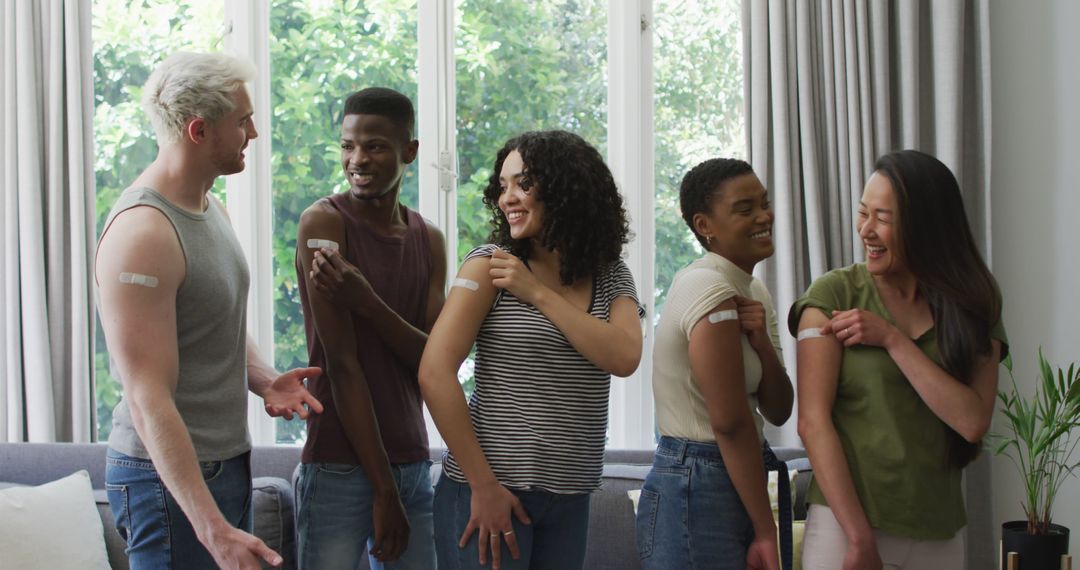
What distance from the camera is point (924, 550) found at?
177cm

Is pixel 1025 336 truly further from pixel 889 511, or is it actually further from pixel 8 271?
pixel 8 271

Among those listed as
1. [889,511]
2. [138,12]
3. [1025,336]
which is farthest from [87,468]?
[1025,336]

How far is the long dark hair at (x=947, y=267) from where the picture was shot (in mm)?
1790

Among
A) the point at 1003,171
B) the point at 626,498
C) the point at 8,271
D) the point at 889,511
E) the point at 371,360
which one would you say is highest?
the point at 1003,171

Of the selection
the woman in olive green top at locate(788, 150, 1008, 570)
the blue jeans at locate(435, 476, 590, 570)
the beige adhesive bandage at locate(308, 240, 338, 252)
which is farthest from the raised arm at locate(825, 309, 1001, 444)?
the beige adhesive bandage at locate(308, 240, 338, 252)

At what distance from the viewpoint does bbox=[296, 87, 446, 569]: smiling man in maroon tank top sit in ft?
6.42

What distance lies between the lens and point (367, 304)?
76.5 inches

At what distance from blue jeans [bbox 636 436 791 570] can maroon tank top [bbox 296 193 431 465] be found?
55 cm

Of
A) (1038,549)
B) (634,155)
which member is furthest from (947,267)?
(634,155)

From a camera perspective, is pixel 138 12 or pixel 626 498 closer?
pixel 626 498

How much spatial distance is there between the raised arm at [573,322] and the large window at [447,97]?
2.04 m

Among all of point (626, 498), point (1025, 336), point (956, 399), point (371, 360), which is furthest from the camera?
point (1025, 336)

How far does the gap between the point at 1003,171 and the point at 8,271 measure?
11.7 ft

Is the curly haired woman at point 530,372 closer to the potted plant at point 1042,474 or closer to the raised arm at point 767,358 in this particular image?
the raised arm at point 767,358
